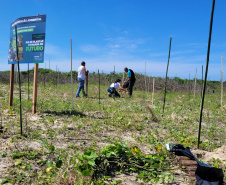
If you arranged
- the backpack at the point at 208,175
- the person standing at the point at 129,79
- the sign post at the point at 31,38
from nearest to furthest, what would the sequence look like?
1. the backpack at the point at 208,175
2. the sign post at the point at 31,38
3. the person standing at the point at 129,79

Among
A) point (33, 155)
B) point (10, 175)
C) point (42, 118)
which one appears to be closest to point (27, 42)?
point (42, 118)

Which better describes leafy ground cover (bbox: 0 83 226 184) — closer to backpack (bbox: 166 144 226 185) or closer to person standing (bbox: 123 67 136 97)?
backpack (bbox: 166 144 226 185)

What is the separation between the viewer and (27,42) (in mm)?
4844

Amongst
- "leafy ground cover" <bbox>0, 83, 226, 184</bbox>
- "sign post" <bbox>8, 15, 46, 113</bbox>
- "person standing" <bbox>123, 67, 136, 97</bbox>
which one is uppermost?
"sign post" <bbox>8, 15, 46, 113</bbox>

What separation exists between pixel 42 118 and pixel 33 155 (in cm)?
217

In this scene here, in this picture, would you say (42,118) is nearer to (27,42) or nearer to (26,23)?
(27,42)

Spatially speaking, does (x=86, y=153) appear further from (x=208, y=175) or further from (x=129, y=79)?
(x=129, y=79)

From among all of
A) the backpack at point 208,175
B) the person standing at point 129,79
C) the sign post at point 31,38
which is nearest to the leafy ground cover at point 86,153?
the backpack at point 208,175

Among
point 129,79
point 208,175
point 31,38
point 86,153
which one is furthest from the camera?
point 129,79

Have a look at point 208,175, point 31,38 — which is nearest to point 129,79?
point 31,38

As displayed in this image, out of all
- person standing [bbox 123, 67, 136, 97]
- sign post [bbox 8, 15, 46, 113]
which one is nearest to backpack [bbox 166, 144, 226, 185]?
sign post [bbox 8, 15, 46, 113]

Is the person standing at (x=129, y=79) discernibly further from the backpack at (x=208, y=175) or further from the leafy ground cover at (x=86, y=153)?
the backpack at (x=208, y=175)

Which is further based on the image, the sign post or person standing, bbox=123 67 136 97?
person standing, bbox=123 67 136 97

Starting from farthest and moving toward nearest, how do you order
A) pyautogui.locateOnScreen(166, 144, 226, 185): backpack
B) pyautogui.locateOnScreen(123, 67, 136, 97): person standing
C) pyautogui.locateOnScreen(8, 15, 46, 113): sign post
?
pyautogui.locateOnScreen(123, 67, 136, 97): person standing, pyautogui.locateOnScreen(8, 15, 46, 113): sign post, pyautogui.locateOnScreen(166, 144, 226, 185): backpack
